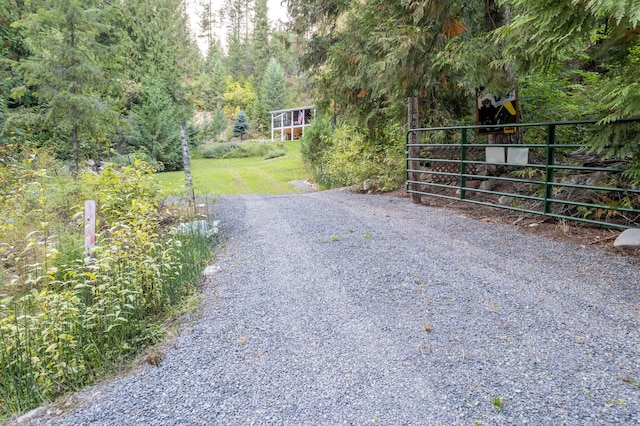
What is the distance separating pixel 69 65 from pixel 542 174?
31.7ft

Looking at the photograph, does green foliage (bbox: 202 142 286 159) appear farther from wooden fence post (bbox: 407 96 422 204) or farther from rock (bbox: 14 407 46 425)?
rock (bbox: 14 407 46 425)

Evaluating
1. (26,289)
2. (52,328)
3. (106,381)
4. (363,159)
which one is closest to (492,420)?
(106,381)

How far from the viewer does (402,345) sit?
263 centimetres

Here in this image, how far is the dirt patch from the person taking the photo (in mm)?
4496

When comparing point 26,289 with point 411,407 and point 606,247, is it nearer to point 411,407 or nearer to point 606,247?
point 411,407

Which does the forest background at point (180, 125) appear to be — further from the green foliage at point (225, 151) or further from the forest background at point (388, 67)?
the green foliage at point (225, 151)

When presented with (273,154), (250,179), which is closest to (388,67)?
(250,179)

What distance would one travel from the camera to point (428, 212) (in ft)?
21.6

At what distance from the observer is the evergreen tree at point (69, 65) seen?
890 cm

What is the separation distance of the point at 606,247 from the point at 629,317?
1.73m

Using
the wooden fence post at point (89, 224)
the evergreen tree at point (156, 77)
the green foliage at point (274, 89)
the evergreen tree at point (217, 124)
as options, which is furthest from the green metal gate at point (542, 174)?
the green foliage at point (274, 89)

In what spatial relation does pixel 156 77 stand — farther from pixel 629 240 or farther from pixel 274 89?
pixel 629 240

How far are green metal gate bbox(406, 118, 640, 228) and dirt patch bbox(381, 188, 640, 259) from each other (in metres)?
0.13

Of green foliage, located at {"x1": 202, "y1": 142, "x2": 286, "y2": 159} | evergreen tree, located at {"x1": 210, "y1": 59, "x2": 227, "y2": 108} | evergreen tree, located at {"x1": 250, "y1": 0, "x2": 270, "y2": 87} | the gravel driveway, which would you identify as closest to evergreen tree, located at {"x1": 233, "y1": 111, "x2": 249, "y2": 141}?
evergreen tree, located at {"x1": 210, "y1": 59, "x2": 227, "y2": 108}
